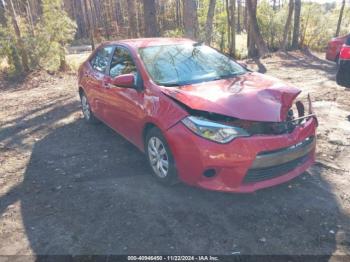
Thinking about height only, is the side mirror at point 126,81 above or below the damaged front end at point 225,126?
above

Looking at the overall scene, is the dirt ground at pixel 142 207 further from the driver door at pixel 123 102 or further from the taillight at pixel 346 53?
the taillight at pixel 346 53

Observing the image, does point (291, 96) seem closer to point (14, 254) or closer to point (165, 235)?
point (165, 235)

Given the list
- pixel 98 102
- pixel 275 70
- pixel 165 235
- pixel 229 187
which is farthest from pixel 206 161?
pixel 275 70

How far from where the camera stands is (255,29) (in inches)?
579

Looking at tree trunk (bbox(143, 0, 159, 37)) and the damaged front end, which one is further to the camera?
tree trunk (bbox(143, 0, 159, 37))

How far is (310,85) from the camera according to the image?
9109mm

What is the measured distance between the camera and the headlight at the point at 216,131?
11.3 ft

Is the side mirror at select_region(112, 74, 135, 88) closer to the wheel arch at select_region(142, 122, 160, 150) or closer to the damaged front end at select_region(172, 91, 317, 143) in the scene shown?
the wheel arch at select_region(142, 122, 160, 150)

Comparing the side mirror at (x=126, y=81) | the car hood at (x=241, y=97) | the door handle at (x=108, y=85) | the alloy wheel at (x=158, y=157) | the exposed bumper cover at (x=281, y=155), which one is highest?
the side mirror at (x=126, y=81)

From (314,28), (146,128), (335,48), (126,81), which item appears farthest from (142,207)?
(314,28)

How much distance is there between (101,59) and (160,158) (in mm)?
2524

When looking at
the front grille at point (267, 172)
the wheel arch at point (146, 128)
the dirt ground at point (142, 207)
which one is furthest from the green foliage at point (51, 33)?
the front grille at point (267, 172)

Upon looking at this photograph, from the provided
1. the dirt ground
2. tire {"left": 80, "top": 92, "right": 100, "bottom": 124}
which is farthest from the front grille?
tire {"left": 80, "top": 92, "right": 100, "bottom": 124}

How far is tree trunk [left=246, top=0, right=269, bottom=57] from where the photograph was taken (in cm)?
1445
